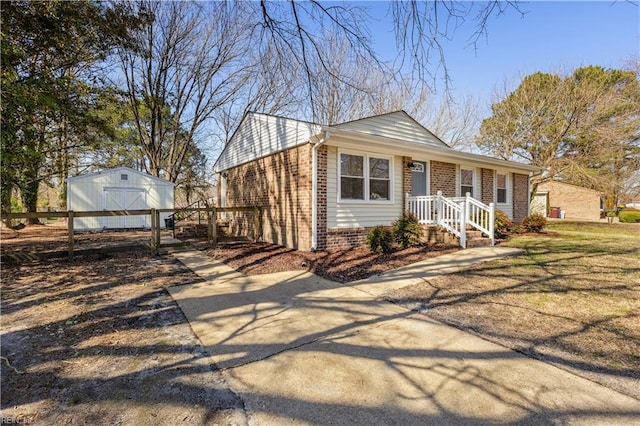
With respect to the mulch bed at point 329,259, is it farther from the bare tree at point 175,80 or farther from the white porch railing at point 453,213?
the bare tree at point 175,80

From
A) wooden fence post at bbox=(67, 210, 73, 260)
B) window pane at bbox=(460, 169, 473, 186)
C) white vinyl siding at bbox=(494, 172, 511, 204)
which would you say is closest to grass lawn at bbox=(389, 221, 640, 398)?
window pane at bbox=(460, 169, 473, 186)

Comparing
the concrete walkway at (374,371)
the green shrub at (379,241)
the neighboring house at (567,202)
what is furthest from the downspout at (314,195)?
the neighboring house at (567,202)

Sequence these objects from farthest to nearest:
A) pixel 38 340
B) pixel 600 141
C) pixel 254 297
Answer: pixel 600 141, pixel 254 297, pixel 38 340

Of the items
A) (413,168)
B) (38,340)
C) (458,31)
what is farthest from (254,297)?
(413,168)

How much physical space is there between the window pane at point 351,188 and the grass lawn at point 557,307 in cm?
361

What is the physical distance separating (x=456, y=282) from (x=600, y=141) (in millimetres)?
18040

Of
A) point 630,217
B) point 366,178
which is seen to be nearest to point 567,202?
point 630,217

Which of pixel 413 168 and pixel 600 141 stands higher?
pixel 600 141

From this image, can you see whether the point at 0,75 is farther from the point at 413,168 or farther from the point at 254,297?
the point at 413,168

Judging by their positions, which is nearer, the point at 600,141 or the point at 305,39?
the point at 305,39

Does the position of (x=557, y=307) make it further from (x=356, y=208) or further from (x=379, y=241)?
(x=356, y=208)

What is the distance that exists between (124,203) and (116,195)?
0.53m

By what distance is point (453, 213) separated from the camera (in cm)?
862

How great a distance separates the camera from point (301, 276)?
583cm
